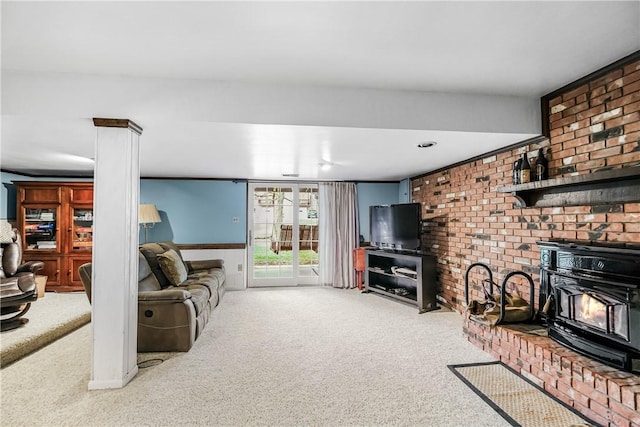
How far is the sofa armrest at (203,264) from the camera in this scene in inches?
203

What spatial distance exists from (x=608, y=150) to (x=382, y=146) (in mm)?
1739

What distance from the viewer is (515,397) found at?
229 centimetres

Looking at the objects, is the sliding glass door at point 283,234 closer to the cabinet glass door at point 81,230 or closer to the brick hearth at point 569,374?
the cabinet glass door at point 81,230

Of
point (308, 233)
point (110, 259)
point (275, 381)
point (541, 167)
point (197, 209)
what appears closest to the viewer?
point (110, 259)

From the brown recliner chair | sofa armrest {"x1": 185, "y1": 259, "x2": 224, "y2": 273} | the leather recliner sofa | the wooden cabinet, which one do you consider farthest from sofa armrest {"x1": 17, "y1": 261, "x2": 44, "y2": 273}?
the leather recliner sofa

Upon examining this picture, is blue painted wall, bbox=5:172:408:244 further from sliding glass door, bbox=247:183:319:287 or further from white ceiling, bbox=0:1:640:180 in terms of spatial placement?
white ceiling, bbox=0:1:640:180

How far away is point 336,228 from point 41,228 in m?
4.79

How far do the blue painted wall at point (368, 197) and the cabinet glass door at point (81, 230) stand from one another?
4.57 metres

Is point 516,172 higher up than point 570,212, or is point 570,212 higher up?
point 516,172

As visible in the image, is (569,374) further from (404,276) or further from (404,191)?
(404,191)

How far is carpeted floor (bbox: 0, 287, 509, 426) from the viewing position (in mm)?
2088

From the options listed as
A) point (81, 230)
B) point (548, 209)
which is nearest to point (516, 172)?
point (548, 209)

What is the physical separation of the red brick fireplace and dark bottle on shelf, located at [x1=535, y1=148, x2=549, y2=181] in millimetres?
44

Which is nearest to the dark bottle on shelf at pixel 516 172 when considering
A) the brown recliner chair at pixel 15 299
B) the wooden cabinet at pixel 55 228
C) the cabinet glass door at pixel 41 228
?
the brown recliner chair at pixel 15 299
